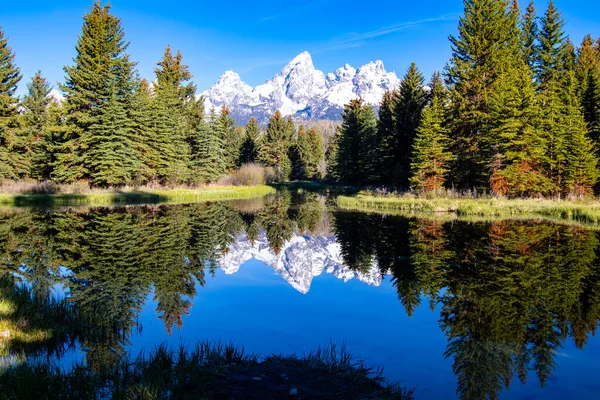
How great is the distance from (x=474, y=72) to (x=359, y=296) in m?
28.1

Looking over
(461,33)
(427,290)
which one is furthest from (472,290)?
(461,33)

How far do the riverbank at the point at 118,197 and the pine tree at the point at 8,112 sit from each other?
954cm

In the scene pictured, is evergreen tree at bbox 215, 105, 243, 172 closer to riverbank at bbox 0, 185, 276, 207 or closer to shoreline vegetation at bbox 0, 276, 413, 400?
riverbank at bbox 0, 185, 276, 207

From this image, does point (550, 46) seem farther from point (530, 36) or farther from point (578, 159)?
point (578, 159)

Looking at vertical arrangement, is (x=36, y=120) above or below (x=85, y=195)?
above

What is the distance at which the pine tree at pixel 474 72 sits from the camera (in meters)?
31.0

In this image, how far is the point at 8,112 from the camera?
39.2 m

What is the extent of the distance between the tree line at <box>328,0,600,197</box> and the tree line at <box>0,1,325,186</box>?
2233 cm

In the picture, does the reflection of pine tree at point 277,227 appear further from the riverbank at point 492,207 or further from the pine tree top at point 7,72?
the pine tree top at point 7,72

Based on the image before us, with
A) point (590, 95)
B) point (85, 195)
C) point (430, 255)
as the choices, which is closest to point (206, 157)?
point (85, 195)

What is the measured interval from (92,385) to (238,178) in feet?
156

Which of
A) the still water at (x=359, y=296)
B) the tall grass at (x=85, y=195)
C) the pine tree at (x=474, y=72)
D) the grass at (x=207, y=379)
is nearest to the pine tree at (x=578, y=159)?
the pine tree at (x=474, y=72)

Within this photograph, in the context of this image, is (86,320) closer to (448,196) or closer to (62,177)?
(448,196)

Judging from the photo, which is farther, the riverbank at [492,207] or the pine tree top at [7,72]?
the pine tree top at [7,72]
